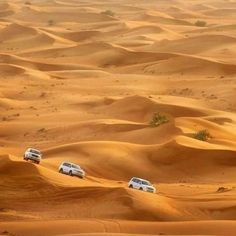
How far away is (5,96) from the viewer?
37500 mm

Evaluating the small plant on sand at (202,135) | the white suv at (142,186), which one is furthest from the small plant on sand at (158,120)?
the white suv at (142,186)

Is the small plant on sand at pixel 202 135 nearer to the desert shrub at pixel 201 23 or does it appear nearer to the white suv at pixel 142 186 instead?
the white suv at pixel 142 186

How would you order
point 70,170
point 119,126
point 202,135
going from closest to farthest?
point 70,170
point 202,135
point 119,126

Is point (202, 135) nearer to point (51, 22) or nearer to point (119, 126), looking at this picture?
point (119, 126)

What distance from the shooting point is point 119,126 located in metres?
28.2

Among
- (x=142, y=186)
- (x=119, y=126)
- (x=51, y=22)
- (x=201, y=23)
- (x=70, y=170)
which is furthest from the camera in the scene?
(x=51, y=22)

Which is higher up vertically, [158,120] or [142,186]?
[142,186]

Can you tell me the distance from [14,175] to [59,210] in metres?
2.48

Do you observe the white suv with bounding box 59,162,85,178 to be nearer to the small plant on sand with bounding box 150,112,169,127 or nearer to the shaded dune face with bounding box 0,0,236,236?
the shaded dune face with bounding box 0,0,236,236

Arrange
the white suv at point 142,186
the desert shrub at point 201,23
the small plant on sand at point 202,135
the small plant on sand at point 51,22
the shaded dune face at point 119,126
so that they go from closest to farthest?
the shaded dune face at point 119,126, the white suv at point 142,186, the small plant on sand at point 202,135, the desert shrub at point 201,23, the small plant on sand at point 51,22

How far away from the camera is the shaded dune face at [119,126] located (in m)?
15.3

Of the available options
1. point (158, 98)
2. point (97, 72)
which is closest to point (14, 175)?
point (158, 98)

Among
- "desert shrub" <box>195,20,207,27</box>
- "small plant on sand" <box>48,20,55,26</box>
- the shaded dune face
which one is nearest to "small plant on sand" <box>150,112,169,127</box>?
the shaded dune face

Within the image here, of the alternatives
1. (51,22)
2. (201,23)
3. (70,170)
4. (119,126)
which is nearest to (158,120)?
(119,126)
